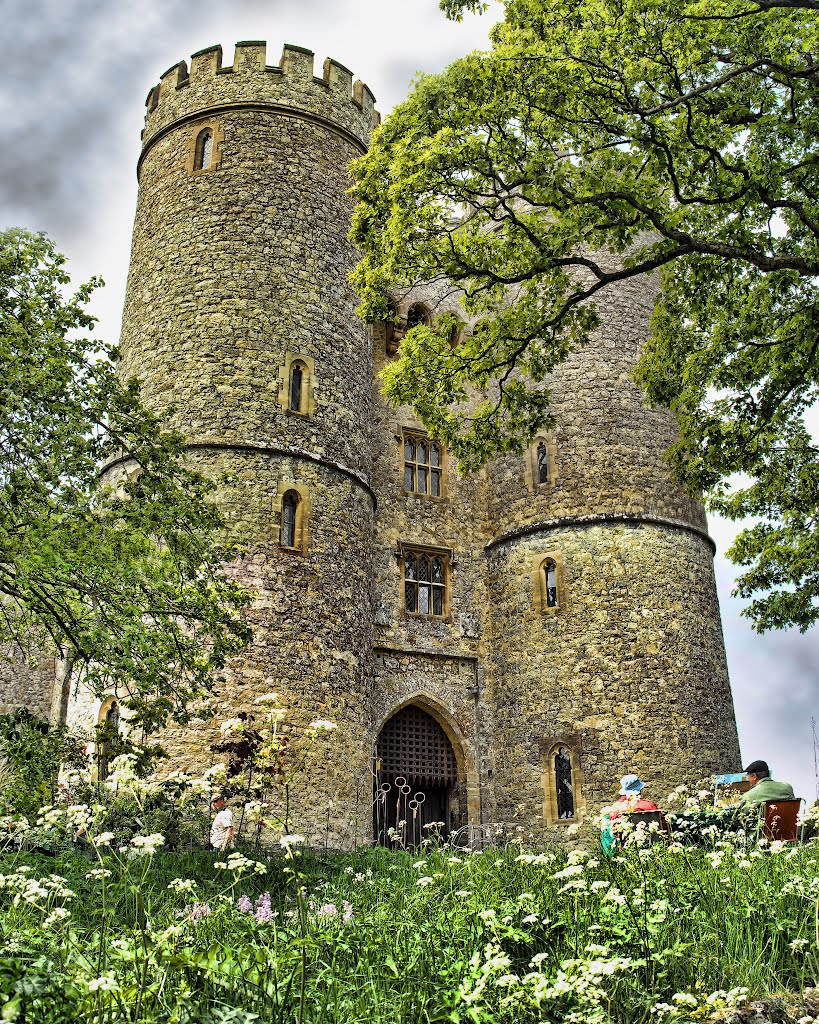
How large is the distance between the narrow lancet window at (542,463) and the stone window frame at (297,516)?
565 centimetres

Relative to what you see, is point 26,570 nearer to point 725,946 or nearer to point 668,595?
point 725,946

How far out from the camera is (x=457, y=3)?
10.5 m

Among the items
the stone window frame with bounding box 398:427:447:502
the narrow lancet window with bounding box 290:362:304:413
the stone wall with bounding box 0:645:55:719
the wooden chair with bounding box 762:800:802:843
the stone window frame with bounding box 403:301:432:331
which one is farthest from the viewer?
the stone window frame with bounding box 403:301:432:331

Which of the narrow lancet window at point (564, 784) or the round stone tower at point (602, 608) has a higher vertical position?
the round stone tower at point (602, 608)

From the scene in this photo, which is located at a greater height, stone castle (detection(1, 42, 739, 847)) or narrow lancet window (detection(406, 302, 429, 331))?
narrow lancet window (detection(406, 302, 429, 331))

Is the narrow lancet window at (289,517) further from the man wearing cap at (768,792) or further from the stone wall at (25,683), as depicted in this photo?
the stone wall at (25,683)

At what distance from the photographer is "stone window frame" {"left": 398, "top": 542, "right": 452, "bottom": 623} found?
18234 millimetres

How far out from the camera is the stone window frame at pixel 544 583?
698 inches

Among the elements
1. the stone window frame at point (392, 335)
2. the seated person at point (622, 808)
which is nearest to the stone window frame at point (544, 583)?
the stone window frame at point (392, 335)

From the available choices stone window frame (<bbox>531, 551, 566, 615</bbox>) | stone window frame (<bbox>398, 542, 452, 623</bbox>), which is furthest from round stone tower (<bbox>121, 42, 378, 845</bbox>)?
stone window frame (<bbox>531, 551, 566, 615</bbox>)

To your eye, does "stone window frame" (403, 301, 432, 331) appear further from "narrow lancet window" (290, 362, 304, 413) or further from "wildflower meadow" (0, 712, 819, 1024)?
"wildflower meadow" (0, 712, 819, 1024)

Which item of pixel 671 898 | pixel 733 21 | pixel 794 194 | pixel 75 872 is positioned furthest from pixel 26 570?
pixel 794 194

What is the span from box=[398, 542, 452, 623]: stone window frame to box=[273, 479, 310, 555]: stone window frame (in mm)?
3593

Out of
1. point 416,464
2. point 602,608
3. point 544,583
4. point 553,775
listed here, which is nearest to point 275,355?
point 416,464
